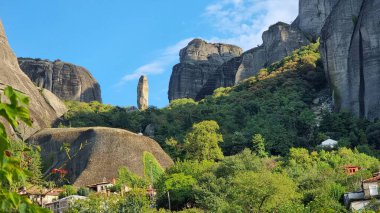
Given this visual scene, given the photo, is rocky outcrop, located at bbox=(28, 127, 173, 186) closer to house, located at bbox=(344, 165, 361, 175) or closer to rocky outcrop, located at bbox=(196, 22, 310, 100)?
house, located at bbox=(344, 165, 361, 175)

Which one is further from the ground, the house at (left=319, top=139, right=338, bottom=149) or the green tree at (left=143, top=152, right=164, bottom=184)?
the house at (left=319, top=139, right=338, bottom=149)

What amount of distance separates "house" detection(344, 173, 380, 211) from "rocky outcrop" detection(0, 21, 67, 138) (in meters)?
40.0

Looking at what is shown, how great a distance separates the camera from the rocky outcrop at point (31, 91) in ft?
259

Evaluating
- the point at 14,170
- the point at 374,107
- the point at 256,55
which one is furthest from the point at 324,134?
the point at 14,170

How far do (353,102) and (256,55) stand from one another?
146 feet

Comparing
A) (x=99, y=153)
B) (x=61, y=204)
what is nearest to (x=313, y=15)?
(x=99, y=153)

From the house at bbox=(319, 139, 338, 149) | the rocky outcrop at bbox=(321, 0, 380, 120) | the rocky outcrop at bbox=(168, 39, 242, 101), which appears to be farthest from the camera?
the rocky outcrop at bbox=(168, 39, 242, 101)

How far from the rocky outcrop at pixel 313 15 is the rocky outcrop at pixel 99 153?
47.8 meters

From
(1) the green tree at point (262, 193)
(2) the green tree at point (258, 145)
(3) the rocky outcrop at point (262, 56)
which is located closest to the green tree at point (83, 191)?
(1) the green tree at point (262, 193)

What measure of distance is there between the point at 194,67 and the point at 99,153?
80779mm

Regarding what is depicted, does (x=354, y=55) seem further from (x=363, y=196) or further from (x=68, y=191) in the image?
(x=363, y=196)

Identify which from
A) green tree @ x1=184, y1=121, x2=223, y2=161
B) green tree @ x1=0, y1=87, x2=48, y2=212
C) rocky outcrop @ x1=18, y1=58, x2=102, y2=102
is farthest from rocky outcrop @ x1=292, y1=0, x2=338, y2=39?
green tree @ x1=0, y1=87, x2=48, y2=212

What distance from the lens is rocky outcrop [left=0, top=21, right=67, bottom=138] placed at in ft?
259

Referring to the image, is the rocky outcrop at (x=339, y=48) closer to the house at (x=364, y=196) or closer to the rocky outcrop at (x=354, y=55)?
the rocky outcrop at (x=354, y=55)
